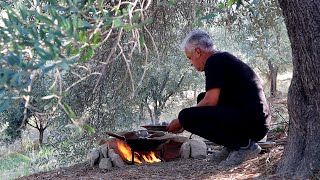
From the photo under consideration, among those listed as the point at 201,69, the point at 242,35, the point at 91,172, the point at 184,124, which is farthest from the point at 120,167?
the point at 242,35

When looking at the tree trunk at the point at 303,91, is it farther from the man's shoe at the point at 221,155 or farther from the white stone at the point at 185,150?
the white stone at the point at 185,150

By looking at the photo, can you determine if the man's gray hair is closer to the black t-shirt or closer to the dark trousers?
the black t-shirt

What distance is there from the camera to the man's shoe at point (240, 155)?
429cm

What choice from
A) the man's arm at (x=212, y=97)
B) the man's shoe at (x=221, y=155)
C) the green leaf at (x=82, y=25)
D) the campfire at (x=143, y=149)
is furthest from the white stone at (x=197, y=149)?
the green leaf at (x=82, y=25)

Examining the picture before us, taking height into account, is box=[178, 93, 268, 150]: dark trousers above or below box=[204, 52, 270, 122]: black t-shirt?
below

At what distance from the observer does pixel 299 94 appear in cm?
357

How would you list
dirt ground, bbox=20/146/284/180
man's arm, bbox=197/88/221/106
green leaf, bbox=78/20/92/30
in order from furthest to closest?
man's arm, bbox=197/88/221/106
dirt ground, bbox=20/146/284/180
green leaf, bbox=78/20/92/30

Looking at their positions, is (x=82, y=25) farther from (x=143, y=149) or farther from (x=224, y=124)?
(x=143, y=149)

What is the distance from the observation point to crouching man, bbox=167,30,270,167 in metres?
4.16

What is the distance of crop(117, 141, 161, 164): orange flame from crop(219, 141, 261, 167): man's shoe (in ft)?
3.60

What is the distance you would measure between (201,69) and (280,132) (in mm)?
1825

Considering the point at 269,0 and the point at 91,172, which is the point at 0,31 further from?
the point at 269,0

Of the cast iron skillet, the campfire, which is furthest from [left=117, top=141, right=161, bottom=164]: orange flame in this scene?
the cast iron skillet

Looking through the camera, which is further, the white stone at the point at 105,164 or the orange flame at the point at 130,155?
the orange flame at the point at 130,155
